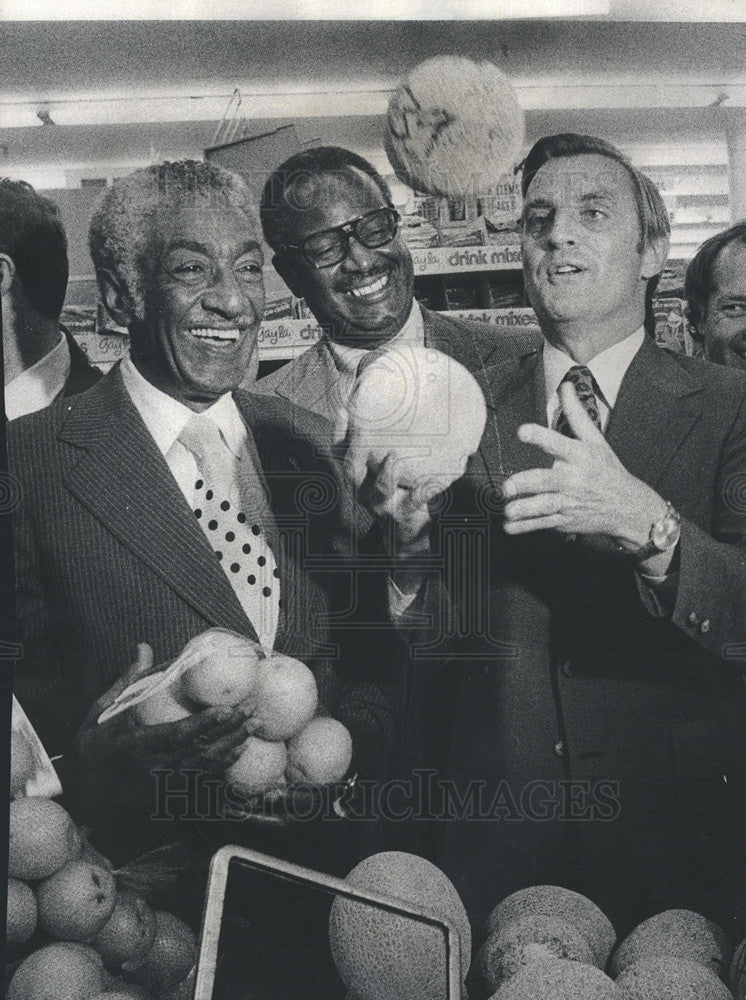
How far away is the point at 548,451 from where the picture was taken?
93.7 inches

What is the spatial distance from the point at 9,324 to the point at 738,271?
1.73 m

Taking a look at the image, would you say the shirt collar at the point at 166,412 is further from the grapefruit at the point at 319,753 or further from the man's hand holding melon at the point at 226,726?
the grapefruit at the point at 319,753

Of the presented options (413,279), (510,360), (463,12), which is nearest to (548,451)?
(510,360)

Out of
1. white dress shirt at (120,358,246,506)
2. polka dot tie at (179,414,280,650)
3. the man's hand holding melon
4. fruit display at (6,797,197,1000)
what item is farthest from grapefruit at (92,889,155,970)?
white dress shirt at (120,358,246,506)

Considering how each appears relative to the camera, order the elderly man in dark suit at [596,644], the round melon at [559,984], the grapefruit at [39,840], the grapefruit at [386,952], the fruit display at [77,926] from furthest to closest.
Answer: the elderly man in dark suit at [596,644], the grapefruit at [39,840], the fruit display at [77,926], the grapefruit at [386,952], the round melon at [559,984]

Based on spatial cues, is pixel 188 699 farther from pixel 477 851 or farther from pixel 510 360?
pixel 510 360

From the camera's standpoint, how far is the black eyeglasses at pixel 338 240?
8.09 ft


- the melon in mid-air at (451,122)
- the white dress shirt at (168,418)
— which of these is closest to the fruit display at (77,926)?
the white dress shirt at (168,418)

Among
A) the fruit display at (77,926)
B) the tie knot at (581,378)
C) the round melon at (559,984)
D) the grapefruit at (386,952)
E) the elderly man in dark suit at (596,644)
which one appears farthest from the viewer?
the tie knot at (581,378)

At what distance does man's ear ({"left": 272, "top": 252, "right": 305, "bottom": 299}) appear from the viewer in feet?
8.07

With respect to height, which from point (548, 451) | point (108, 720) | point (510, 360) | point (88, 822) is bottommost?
point (88, 822)

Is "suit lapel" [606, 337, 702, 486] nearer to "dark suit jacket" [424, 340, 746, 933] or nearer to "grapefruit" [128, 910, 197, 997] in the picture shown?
"dark suit jacket" [424, 340, 746, 933]

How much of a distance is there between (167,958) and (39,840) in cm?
38

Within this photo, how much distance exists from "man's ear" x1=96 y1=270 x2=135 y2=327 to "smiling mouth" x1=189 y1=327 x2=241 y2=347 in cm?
16
